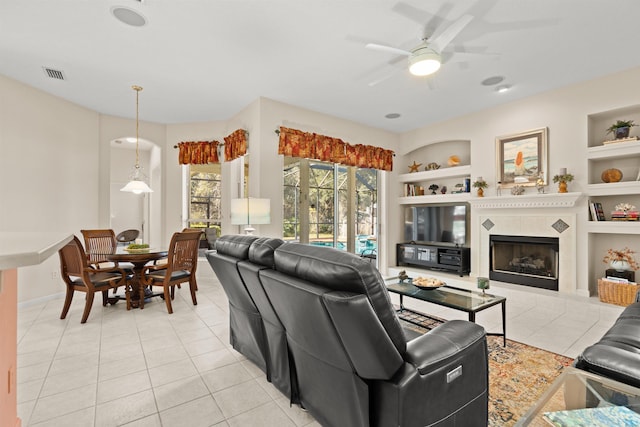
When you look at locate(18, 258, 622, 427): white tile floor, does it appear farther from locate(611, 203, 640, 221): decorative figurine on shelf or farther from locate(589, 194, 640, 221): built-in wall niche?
locate(589, 194, 640, 221): built-in wall niche

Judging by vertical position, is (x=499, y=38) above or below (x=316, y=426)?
above

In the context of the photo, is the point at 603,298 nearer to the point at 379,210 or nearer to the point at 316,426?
the point at 379,210

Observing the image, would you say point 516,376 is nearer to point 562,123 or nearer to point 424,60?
point 424,60

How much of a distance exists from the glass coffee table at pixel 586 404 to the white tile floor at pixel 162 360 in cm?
118

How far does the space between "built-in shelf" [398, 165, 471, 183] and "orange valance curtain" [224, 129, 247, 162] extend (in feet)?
10.8

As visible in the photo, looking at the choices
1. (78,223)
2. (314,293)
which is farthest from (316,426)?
(78,223)

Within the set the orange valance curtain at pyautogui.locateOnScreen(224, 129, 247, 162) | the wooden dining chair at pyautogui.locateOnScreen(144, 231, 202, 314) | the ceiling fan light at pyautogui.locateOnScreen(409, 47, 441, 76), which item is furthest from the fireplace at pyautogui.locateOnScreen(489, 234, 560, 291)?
the wooden dining chair at pyautogui.locateOnScreen(144, 231, 202, 314)

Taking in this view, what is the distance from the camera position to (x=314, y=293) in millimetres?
1288

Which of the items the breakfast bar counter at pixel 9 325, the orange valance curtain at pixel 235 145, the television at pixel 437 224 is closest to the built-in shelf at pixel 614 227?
the television at pixel 437 224

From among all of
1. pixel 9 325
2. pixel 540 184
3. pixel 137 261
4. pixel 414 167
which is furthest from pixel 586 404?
pixel 414 167

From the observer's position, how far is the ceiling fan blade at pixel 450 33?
229 centimetres

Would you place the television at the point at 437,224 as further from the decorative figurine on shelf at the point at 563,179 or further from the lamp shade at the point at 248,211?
the lamp shade at the point at 248,211

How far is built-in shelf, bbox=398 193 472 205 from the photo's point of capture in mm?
5426

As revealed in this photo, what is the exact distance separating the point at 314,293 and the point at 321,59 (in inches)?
118
